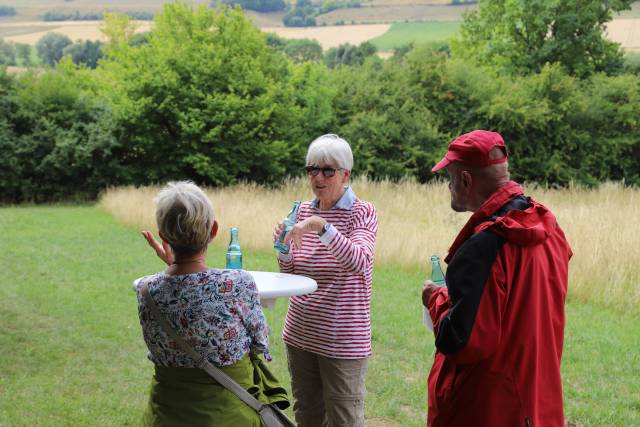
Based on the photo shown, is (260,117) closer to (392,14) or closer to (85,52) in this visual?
(85,52)

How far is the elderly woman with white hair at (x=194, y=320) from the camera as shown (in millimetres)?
3127

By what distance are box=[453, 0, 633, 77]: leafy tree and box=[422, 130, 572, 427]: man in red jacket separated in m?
30.7

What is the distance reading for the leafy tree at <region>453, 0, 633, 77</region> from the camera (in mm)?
32688

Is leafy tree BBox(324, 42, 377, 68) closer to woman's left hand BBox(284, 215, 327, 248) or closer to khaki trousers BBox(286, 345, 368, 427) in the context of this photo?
khaki trousers BBox(286, 345, 368, 427)

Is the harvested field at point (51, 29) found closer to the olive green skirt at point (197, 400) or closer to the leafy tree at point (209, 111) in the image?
the leafy tree at point (209, 111)

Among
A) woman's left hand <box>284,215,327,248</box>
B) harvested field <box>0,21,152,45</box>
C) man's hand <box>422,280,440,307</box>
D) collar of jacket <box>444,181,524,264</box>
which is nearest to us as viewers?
collar of jacket <box>444,181,524,264</box>

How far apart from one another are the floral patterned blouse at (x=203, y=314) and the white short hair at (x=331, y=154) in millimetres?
1197

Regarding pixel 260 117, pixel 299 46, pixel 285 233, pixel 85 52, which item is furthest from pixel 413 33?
pixel 285 233

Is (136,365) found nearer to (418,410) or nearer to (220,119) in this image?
(418,410)

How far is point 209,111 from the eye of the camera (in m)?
23.6

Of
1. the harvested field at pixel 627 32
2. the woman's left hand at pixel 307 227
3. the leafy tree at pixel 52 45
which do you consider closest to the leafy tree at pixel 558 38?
the harvested field at pixel 627 32

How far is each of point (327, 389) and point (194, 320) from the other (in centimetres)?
133

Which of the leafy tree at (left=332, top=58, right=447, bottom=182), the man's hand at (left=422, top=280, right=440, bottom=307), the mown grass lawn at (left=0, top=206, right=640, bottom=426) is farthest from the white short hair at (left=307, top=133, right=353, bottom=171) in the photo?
the leafy tree at (left=332, top=58, right=447, bottom=182)

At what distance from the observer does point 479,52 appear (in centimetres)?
3766
